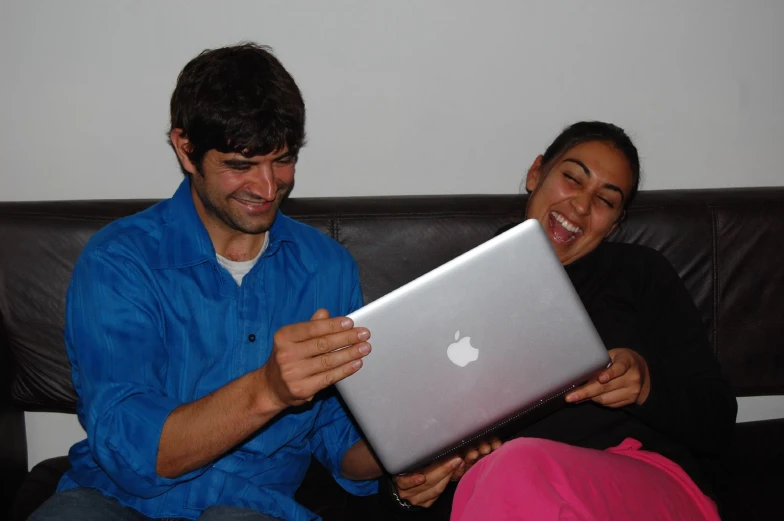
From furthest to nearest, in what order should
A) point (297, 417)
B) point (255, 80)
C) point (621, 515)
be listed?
point (297, 417)
point (255, 80)
point (621, 515)

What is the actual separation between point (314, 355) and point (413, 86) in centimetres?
105

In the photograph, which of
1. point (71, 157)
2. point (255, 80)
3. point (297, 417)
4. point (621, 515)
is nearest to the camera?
point (621, 515)

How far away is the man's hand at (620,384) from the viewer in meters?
1.35

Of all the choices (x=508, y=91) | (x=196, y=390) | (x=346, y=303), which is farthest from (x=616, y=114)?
(x=196, y=390)

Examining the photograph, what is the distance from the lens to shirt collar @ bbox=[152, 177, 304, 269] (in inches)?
57.4

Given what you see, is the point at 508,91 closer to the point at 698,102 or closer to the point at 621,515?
the point at 698,102

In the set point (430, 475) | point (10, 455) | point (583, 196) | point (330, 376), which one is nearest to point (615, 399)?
point (430, 475)

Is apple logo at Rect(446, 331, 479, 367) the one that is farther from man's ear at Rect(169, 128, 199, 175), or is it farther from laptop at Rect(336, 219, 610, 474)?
man's ear at Rect(169, 128, 199, 175)

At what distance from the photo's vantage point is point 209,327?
1477 mm

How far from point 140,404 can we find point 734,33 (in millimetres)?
1722

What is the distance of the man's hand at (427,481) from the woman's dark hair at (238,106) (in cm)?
61

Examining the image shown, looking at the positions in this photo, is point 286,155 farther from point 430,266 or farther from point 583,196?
point 583,196

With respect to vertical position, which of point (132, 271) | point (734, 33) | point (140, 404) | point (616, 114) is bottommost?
point (140, 404)

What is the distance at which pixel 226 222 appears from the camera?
4.85 ft
